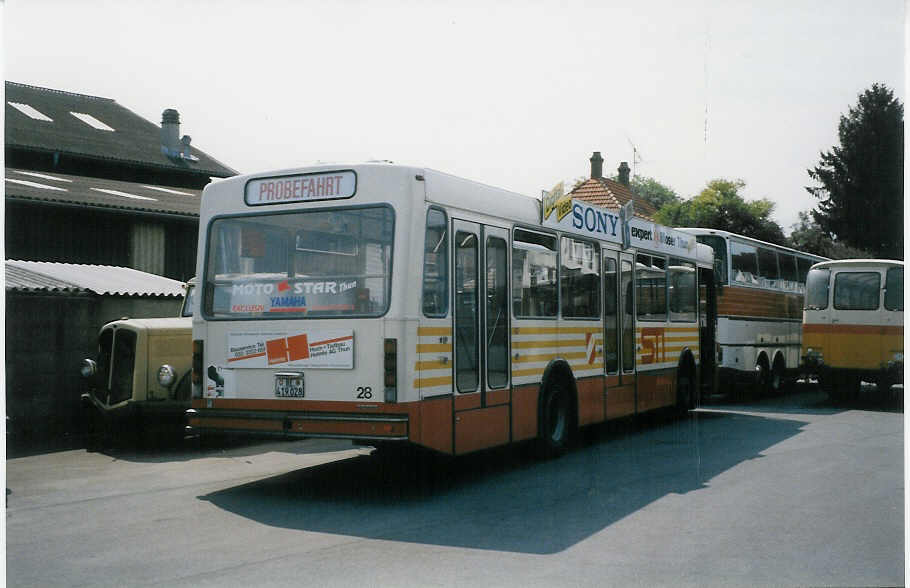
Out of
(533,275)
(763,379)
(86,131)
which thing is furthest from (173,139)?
(533,275)

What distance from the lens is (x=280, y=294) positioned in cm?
866

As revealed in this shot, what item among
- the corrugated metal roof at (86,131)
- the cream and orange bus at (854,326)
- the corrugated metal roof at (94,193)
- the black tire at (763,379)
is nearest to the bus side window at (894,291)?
the cream and orange bus at (854,326)

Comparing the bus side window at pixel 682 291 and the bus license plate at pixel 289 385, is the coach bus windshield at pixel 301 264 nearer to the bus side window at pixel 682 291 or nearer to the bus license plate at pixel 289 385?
the bus license plate at pixel 289 385

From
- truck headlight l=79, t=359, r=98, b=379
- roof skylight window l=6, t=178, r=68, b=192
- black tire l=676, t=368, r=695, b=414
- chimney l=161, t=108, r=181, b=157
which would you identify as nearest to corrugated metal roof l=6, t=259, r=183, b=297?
truck headlight l=79, t=359, r=98, b=379

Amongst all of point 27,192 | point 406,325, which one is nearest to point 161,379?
point 406,325

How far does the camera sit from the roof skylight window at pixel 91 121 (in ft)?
102

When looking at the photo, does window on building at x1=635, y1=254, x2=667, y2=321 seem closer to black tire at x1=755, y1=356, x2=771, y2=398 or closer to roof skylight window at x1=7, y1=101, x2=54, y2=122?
black tire at x1=755, y1=356, x2=771, y2=398

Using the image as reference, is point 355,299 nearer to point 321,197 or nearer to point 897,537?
point 321,197

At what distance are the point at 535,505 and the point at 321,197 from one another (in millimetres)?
3418

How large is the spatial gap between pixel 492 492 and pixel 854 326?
12767mm

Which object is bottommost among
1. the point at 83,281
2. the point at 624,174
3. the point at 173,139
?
the point at 83,281

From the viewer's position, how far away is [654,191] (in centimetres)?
9756

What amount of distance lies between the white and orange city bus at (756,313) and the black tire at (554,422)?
24.2 ft

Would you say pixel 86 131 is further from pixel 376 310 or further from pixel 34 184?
pixel 376 310
